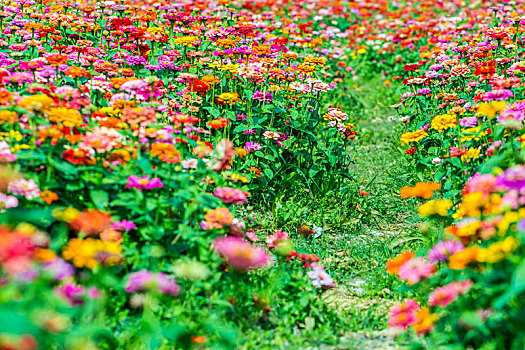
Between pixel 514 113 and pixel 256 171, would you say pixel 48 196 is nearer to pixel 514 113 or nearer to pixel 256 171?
pixel 256 171

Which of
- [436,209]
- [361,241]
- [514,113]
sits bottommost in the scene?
[361,241]

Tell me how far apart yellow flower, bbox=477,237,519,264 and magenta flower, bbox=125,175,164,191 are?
138cm

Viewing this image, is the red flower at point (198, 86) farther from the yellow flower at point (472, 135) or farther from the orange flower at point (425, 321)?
the orange flower at point (425, 321)

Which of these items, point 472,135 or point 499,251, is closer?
point 499,251

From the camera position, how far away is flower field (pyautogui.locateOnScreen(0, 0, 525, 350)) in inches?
83.8

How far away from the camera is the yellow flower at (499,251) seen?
6.58 feet

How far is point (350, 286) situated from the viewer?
10.8 feet

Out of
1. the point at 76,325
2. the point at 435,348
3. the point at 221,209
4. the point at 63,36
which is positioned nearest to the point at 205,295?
the point at 221,209

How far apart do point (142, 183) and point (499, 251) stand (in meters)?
1.50

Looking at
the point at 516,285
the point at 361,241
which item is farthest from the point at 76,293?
the point at 361,241

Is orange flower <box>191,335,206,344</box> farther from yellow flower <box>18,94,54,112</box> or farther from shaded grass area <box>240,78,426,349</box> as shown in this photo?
yellow flower <box>18,94,54,112</box>

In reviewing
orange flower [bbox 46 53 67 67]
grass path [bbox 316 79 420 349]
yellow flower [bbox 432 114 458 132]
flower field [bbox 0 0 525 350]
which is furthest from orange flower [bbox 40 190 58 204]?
yellow flower [bbox 432 114 458 132]

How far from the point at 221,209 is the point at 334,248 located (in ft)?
4.22

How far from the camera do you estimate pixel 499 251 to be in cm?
202
